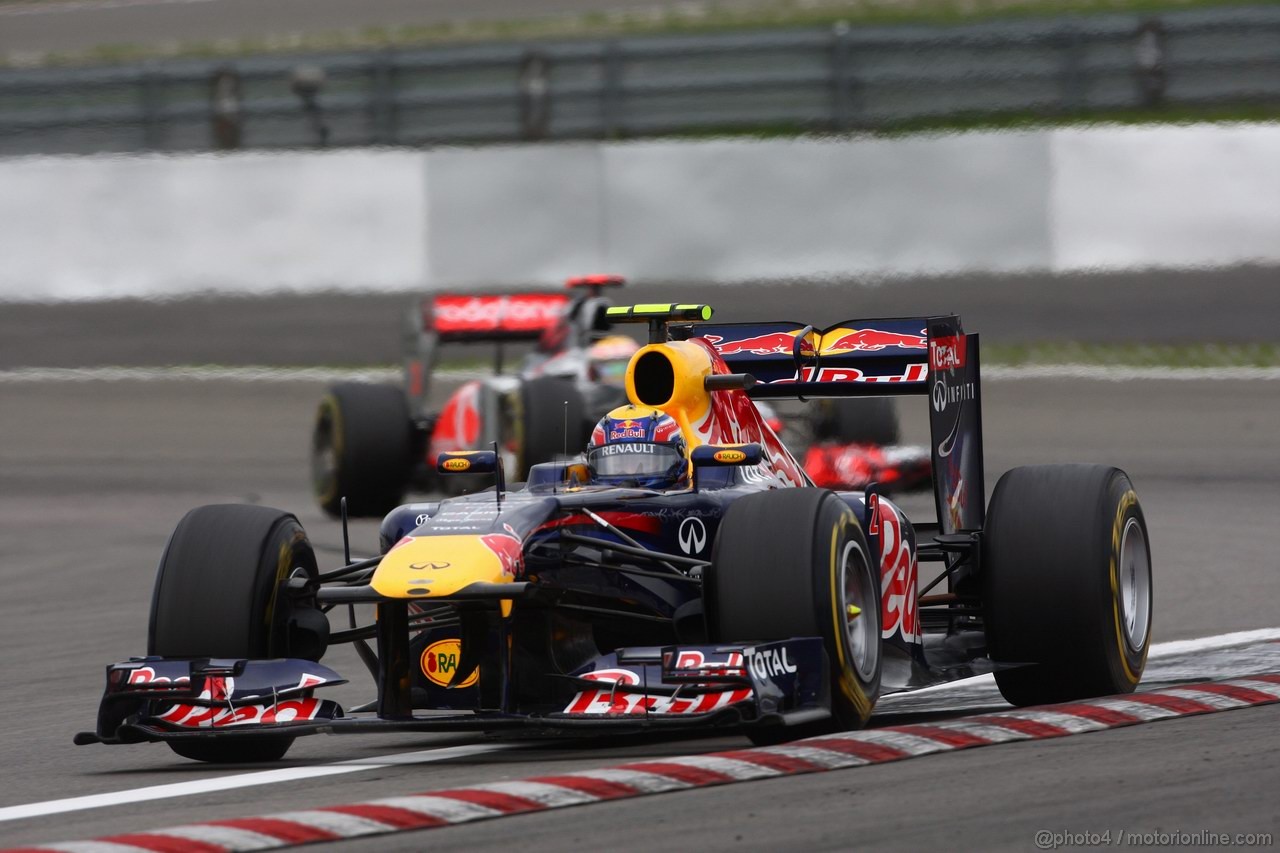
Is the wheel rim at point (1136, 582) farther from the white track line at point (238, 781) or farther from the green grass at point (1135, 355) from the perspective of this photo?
the green grass at point (1135, 355)

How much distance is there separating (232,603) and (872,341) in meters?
3.18

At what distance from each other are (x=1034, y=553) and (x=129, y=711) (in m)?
3.42

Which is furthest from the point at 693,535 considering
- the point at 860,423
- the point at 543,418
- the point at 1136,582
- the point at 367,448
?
the point at 367,448

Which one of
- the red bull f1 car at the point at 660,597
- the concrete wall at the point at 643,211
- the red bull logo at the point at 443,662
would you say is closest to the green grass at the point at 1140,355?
the concrete wall at the point at 643,211

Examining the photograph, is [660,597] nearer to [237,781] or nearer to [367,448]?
[237,781]

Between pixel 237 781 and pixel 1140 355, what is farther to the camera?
pixel 1140 355

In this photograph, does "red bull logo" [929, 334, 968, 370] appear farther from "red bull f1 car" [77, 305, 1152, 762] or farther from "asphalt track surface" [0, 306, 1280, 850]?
"asphalt track surface" [0, 306, 1280, 850]

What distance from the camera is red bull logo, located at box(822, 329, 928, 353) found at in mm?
9891

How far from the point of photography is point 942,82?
907 inches

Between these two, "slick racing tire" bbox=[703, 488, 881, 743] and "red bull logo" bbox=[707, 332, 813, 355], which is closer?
"slick racing tire" bbox=[703, 488, 881, 743]

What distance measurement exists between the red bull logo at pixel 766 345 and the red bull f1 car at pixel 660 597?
0.43 m

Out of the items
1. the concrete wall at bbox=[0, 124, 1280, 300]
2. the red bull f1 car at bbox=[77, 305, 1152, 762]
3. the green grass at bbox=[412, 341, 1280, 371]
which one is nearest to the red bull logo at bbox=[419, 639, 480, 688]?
the red bull f1 car at bbox=[77, 305, 1152, 762]

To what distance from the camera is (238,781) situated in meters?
7.77

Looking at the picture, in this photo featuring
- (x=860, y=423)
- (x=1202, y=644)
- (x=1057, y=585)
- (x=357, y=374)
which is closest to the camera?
(x=1057, y=585)
